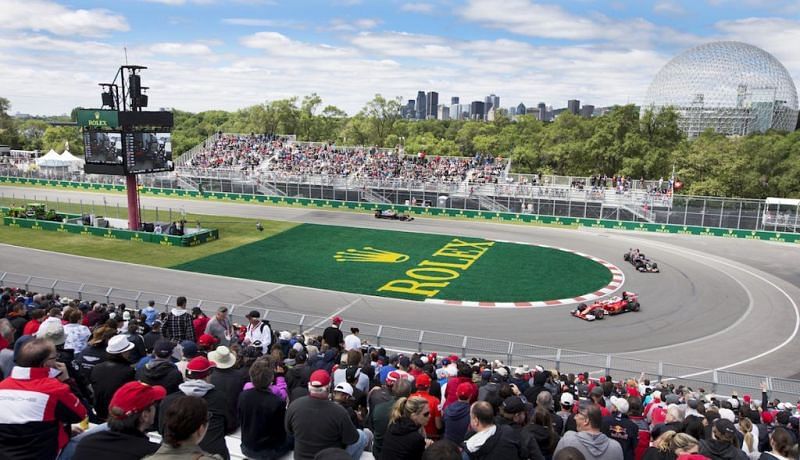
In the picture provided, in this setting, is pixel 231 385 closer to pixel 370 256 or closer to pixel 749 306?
pixel 749 306

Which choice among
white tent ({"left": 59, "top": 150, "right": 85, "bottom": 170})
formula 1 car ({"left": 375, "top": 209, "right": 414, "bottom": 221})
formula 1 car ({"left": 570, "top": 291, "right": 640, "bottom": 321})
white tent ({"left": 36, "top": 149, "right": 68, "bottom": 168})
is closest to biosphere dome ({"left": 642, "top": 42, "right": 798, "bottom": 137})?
formula 1 car ({"left": 375, "top": 209, "right": 414, "bottom": 221})

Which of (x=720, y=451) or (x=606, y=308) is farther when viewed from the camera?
(x=606, y=308)

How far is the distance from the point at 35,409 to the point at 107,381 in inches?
84.1

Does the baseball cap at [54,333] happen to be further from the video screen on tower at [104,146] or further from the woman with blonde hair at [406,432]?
the video screen on tower at [104,146]

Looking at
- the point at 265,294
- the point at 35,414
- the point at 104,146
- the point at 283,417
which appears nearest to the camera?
the point at 35,414

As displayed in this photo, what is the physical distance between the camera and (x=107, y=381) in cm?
684

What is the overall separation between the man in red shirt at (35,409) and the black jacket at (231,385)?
69.9 inches

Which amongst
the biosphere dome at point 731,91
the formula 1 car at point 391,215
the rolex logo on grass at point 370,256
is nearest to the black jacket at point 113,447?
the rolex logo on grass at point 370,256

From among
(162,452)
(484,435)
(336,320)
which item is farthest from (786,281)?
(162,452)

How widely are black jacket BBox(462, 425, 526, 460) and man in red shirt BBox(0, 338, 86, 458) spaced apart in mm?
3777

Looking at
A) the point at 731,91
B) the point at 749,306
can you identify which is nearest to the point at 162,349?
the point at 749,306

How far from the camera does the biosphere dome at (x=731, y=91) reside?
283ft

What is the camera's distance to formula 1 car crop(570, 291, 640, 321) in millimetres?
22734

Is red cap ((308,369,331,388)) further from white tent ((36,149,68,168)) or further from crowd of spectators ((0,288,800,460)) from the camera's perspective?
white tent ((36,149,68,168))
